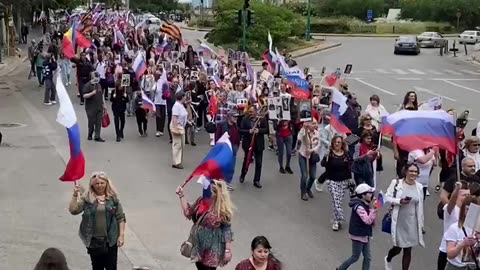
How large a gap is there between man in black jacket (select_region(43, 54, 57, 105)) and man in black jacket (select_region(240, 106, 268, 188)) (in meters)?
10.7

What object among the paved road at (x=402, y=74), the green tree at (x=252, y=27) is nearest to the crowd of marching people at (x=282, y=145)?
the paved road at (x=402, y=74)

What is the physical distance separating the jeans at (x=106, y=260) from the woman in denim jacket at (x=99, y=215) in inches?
1.1

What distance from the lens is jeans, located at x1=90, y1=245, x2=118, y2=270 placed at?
7543mm

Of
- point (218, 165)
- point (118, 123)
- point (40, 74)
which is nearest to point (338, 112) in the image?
point (218, 165)

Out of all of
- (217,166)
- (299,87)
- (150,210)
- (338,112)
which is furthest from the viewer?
(299,87)

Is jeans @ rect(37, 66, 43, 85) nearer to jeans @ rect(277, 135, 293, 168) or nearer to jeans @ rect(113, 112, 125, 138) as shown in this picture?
jeans @ rect(113, 112, 125, 138)

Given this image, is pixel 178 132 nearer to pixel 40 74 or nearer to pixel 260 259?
pixel 260 259

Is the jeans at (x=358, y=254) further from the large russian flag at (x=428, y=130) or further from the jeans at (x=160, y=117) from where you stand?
the jeans at (x=160, y=117)

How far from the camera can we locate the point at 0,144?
16.1m

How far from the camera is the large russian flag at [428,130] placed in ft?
32.3

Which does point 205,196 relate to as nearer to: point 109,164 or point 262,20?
point 109,164

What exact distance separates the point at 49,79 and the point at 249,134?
35.7ft

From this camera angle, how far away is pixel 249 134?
1341 cm

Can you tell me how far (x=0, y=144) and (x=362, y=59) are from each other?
34.3 m
